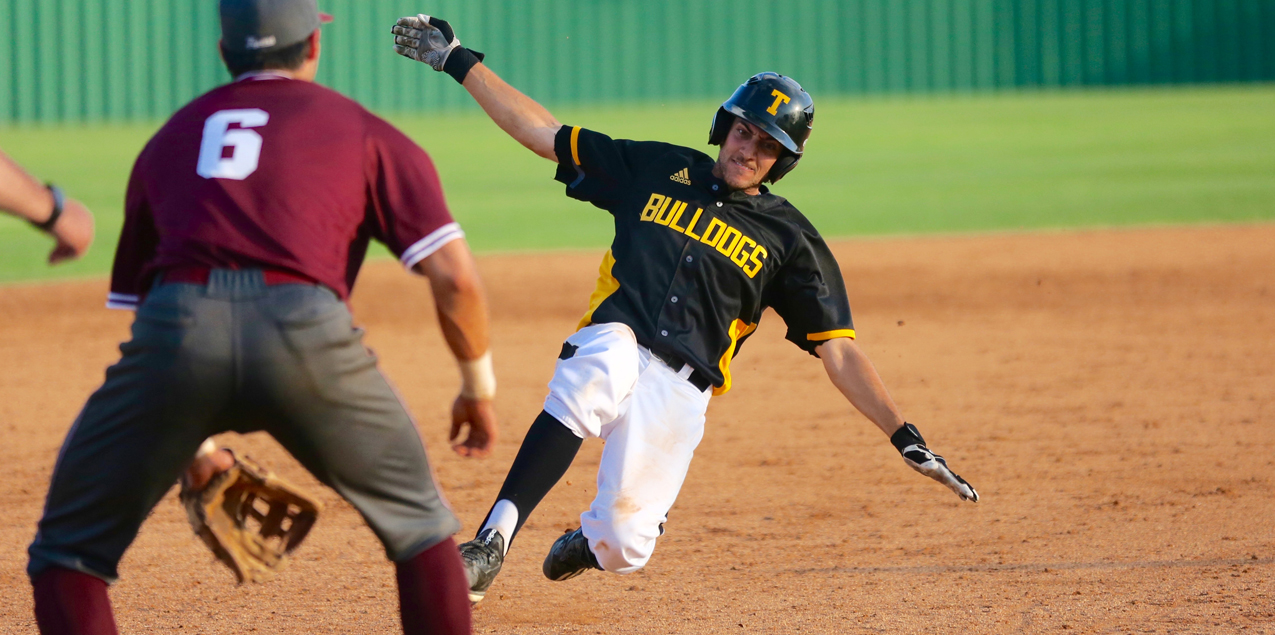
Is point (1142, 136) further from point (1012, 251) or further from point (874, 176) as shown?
point (1012, 251)

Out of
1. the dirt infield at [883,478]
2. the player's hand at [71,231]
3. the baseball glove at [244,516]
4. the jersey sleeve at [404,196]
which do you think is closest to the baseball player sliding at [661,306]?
the dirt infield at [883,478]

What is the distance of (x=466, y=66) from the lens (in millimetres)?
4250

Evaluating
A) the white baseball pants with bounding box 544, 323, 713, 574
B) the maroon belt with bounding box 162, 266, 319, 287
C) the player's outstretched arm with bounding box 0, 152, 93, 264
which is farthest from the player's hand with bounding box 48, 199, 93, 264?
the white baseball pants with bounding box 544, 323, 713, 574

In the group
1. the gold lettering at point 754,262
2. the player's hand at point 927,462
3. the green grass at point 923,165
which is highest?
the gold lettering at point 754,262

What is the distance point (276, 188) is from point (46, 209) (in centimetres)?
48

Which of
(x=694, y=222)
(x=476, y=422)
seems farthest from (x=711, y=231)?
(x=476, y=422)

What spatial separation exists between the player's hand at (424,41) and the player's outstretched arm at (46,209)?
1.79 metres

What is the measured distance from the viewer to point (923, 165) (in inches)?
697

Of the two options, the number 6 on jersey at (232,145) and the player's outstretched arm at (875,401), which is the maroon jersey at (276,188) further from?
the player's outstretched arm at (875,401)

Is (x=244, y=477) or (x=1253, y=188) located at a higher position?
(x=244, y=477)

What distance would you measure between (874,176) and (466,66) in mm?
13209

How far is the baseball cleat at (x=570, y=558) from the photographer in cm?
390

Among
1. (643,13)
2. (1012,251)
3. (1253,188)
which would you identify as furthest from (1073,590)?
(643,13)

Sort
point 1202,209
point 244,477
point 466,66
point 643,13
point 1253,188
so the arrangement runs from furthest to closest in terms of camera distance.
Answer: point 643,13, point 1253,188, point 1202,209, point 466,66, point 244,477
